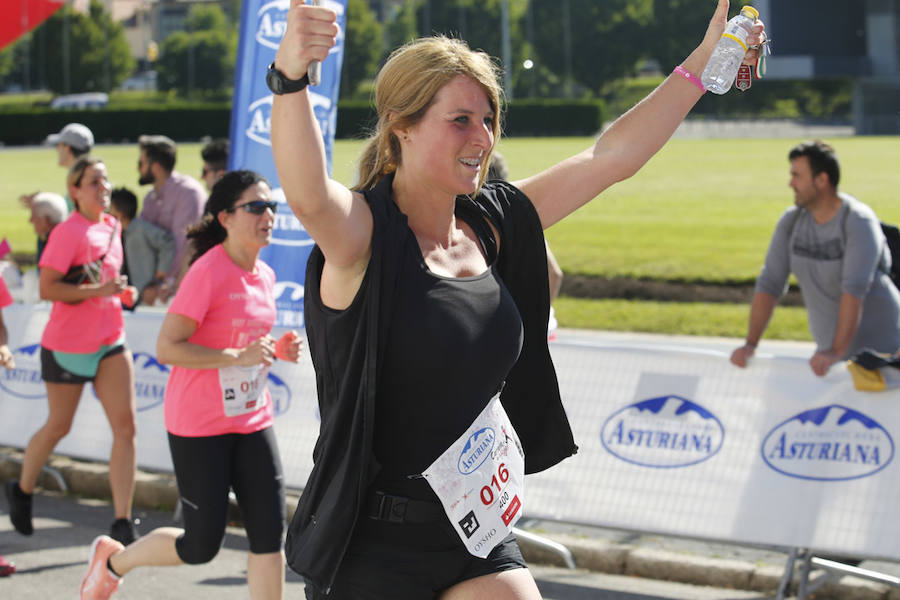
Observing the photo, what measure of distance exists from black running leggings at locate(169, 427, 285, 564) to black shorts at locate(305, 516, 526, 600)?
1975 millimetres

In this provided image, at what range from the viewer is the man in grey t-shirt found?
20.0ft

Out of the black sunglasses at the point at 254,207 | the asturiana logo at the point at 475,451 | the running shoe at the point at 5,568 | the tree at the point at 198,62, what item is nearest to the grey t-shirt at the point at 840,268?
the black sunglasses at the point at 254,207

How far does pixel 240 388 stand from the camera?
4.81 metres

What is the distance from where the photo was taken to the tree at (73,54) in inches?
3081

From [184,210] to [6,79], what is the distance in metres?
84.0

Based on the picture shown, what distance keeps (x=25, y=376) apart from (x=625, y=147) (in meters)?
5.88

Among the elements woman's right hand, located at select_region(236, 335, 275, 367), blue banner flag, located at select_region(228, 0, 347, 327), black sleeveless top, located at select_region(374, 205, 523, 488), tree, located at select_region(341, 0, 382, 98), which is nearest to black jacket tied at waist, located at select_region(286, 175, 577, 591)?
black sleeveless top, located at select_region(374, 205, 523, 488)

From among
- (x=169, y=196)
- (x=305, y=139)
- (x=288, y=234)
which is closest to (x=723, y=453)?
(x=288, y=234)

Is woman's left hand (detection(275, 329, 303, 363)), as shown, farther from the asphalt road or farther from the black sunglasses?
the asphalt road

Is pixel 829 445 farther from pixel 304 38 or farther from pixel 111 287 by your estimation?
pixel 304 38

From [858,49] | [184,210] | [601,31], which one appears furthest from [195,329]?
[858,49]

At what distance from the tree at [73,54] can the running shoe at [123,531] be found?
250 ft

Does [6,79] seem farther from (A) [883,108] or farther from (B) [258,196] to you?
(B) [258,196]

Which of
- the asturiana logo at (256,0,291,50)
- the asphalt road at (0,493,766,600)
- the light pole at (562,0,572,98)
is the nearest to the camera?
the asphalt road at (0,493,766,600)
